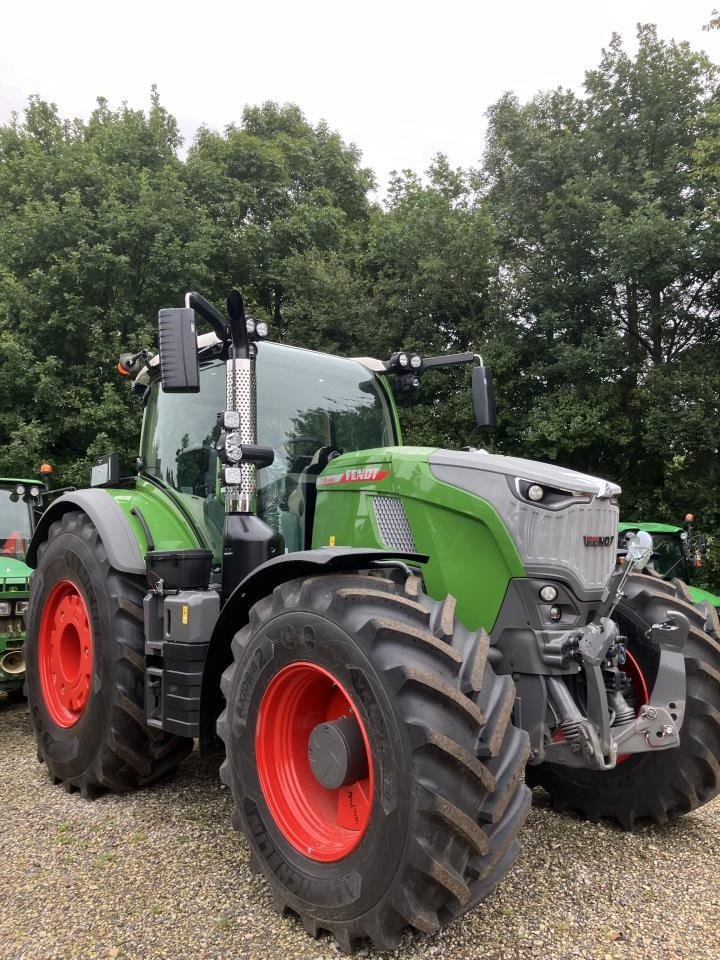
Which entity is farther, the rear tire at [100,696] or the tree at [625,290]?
the tree at [625,290]

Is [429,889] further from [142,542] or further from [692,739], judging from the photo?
[142,542]

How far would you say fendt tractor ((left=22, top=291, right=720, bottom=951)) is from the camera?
2.33 meters

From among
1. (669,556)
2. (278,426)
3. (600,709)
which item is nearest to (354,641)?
(600,709)

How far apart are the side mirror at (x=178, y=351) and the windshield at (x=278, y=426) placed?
2.39 ft

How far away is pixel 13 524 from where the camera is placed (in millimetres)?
7004

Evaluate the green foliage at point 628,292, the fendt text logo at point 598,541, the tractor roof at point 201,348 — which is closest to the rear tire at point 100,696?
the tractor roof at point 201,348

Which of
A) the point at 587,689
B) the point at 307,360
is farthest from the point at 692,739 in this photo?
the point at 307,360

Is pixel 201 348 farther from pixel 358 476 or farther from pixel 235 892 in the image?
pixel 235 892

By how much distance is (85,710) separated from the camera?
393 cm

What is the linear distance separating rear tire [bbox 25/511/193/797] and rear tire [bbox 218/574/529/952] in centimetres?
123

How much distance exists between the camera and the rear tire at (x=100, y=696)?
374 cm

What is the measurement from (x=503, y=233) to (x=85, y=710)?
13516 mm

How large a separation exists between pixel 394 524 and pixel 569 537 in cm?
74

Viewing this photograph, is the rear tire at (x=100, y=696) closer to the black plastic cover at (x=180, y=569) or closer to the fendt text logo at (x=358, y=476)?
the black plastic cover at (x=180, y=569)
